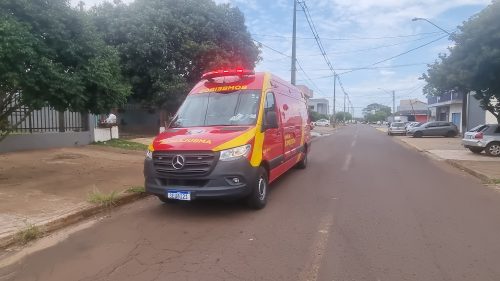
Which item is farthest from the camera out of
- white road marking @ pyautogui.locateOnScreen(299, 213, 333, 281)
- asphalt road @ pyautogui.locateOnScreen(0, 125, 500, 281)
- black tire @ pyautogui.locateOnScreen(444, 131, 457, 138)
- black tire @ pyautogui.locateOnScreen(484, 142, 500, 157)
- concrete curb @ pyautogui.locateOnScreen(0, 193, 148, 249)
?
black tire @ pyautogui.locateOnScreen(444, 131, 457, 138)

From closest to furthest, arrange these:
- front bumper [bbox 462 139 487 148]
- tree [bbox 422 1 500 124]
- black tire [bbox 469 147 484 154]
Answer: tree [bbox 422 1 500 124], front bumper [bbox 462 139 487 148], black tire [bbox 469 147 484 154]

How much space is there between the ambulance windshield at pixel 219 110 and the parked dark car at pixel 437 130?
103 feet

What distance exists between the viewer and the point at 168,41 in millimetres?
22562

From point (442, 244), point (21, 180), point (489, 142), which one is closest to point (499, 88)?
point (489, 142)

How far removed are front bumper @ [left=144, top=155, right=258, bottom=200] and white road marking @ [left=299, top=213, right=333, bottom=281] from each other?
1.33 m

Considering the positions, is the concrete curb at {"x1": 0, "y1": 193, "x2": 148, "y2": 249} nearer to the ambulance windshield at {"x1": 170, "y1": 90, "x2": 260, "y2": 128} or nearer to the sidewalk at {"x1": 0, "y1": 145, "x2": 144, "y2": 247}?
the sidewalk at {"x1": 0, "y1": 145, "x2": 144, "y2": 247}

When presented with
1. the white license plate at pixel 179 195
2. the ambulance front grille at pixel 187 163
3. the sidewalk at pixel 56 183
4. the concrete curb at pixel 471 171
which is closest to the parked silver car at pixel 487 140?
the concrete curb at pixel 471 171

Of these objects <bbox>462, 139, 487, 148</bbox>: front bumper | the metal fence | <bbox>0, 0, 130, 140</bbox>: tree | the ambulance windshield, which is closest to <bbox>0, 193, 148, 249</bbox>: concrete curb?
the ambulance windshield

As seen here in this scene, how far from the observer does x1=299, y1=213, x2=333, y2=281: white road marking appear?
4.29 meters

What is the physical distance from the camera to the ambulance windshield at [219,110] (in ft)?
24.8

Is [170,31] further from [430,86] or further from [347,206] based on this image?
[347,206]

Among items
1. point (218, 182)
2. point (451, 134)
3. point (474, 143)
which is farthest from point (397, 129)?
point (218, 182)

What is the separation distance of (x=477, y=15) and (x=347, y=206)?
13.2m

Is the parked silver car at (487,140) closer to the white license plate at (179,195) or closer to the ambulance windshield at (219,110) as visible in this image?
the ambulance windshield at (219,110)
